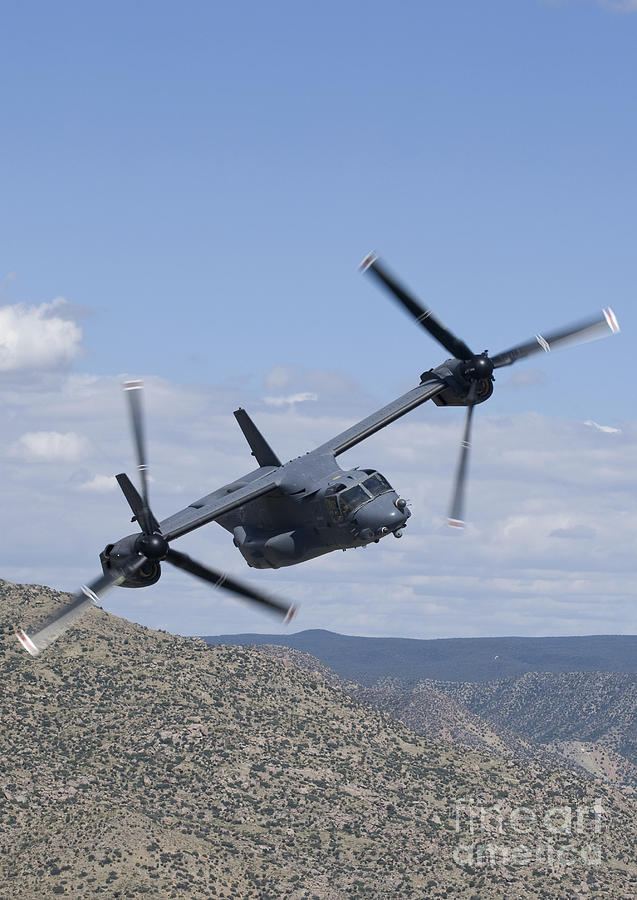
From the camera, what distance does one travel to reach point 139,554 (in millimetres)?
48625

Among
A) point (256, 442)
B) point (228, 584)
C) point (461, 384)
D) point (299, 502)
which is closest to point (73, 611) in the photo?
point (228, 584)

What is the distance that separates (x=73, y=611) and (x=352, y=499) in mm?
11976

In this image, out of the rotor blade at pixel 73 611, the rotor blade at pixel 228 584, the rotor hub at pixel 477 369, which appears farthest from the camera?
the rotor hub at pixel 477 369

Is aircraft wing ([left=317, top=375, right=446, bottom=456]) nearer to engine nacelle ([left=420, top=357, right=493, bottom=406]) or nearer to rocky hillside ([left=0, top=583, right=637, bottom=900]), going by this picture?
engine nacelle ([left=420, top=357, right=493, bottom=406])

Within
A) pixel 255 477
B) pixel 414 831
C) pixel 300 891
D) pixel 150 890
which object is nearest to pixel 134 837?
pixel 150 890

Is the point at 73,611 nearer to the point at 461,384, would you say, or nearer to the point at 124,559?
the point at 124,559

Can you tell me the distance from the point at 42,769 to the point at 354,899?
40824 millimetres

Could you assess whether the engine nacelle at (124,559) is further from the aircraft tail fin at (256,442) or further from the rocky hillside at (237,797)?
the rocky hillside at (237,797)

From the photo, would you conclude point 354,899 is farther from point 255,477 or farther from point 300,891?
point 255,477

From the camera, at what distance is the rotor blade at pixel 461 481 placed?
181 feet

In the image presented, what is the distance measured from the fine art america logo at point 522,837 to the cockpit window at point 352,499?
4940 inches

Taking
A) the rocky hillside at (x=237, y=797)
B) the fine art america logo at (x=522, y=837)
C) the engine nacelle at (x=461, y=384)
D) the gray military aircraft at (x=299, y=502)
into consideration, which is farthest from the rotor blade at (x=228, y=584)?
the fine art america logo at (x=522, y=837)

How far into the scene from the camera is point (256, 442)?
59375 millimetres

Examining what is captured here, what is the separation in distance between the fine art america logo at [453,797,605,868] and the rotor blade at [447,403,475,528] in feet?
393
